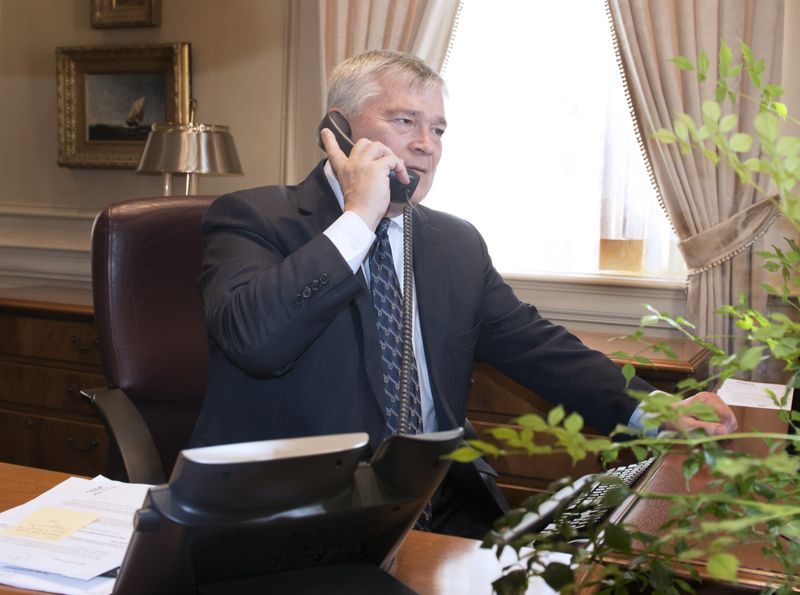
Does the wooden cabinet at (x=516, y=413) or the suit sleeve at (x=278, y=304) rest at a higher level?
the suit sleeve at (x=278, y=304)

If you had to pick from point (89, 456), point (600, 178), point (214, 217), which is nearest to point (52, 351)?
point (89, 456)

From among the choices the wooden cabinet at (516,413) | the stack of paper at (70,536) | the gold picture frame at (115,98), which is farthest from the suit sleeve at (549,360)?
the gold picture frame at (115,98)

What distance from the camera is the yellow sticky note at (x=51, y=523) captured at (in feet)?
Answer: 4.45

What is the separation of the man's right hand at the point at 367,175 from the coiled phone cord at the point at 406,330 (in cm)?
14

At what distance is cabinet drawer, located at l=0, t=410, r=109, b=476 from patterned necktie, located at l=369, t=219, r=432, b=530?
2133 millimetres

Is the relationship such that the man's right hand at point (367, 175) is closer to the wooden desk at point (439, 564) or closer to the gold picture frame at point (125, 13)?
the wooden desk at point (439, 564)

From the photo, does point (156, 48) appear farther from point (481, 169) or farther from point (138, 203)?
point (138, 203)

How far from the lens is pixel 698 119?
3.63 metres

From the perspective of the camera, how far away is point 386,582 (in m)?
1.05

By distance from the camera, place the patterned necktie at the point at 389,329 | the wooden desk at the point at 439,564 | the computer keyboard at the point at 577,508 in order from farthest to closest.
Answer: the patterned necktie at the point at 389,329 < the wooden desk at the point at 439,564 < the computer keyboard at the point at 577,508

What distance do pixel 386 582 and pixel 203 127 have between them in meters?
3.12

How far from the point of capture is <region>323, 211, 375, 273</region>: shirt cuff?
1.89 meters

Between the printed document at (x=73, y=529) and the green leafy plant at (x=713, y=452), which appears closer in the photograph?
the green leafy plant at (x=713, y=452)

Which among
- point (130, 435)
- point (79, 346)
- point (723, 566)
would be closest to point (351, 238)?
point (130, 435)
